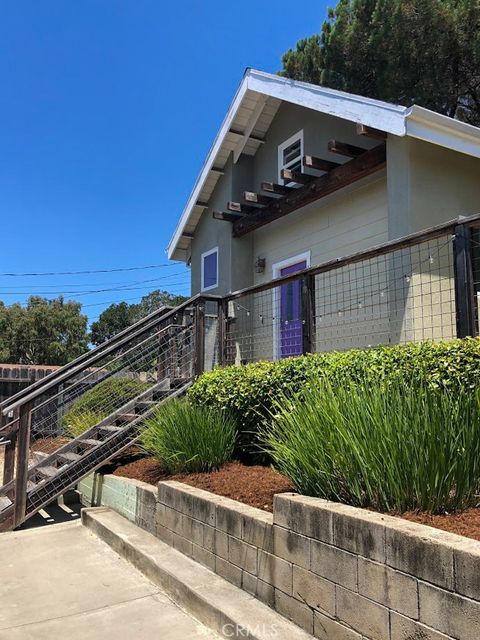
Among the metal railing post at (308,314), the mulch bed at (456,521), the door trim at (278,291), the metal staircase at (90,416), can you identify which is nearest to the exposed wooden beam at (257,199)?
the door trim at (278,291)

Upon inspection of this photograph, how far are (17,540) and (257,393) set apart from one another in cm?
270

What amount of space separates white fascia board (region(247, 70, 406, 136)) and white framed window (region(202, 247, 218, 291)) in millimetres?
3509

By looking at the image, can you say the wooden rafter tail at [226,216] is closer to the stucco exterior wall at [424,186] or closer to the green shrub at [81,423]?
the stucco exterior wall at [424,186]

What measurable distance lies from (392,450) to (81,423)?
5.78 metres

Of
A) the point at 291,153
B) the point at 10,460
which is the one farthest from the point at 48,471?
the point at 291,153

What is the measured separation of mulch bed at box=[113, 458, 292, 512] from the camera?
395 cm

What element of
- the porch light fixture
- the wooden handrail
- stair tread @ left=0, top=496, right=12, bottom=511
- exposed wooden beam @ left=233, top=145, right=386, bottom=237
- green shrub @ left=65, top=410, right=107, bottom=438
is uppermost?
exposed wooden beam @ left=233, top=145, right=386, bottom=237

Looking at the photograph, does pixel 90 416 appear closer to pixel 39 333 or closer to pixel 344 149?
pixel 344 149

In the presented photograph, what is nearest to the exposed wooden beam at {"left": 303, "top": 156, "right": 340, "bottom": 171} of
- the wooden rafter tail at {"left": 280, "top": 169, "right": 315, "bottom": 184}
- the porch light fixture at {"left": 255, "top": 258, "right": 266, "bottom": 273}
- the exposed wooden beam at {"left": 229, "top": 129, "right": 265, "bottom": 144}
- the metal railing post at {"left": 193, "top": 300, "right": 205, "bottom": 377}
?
the wooden rafter tail at {"left": 280, "top": 169, "right": 315, "bottom": 184}

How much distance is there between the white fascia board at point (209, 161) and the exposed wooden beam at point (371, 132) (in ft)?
12.0

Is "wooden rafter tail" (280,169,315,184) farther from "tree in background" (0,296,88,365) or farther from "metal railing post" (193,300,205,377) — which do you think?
"tree in background" (0,296,88,365)

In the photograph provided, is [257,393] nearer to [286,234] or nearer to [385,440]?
[385,440]

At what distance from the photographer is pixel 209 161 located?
11.5 meters

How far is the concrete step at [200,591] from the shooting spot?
2898 millimetres
